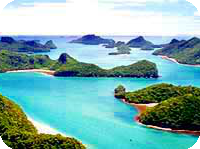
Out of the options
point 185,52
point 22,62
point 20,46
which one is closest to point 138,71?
point 22,62

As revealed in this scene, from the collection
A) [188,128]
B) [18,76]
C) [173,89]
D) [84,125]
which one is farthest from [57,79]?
[188,128]

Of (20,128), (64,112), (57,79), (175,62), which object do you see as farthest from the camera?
(175,62)

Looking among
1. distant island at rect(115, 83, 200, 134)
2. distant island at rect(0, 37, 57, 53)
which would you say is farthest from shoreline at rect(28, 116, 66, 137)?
distant island at rect(0, 37, 57, 53)

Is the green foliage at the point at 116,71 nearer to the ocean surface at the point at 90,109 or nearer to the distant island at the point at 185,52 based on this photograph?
the ocean surface at the point at 90,109

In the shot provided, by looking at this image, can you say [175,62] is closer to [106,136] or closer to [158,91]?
[158,91]

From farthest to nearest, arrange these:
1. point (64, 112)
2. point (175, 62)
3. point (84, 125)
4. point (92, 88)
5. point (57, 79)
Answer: point (175, 62)
point (57, 79)
point (92, 88)
point (64, 112)
point (84, 125)

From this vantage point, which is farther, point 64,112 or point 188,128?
point 64,112
